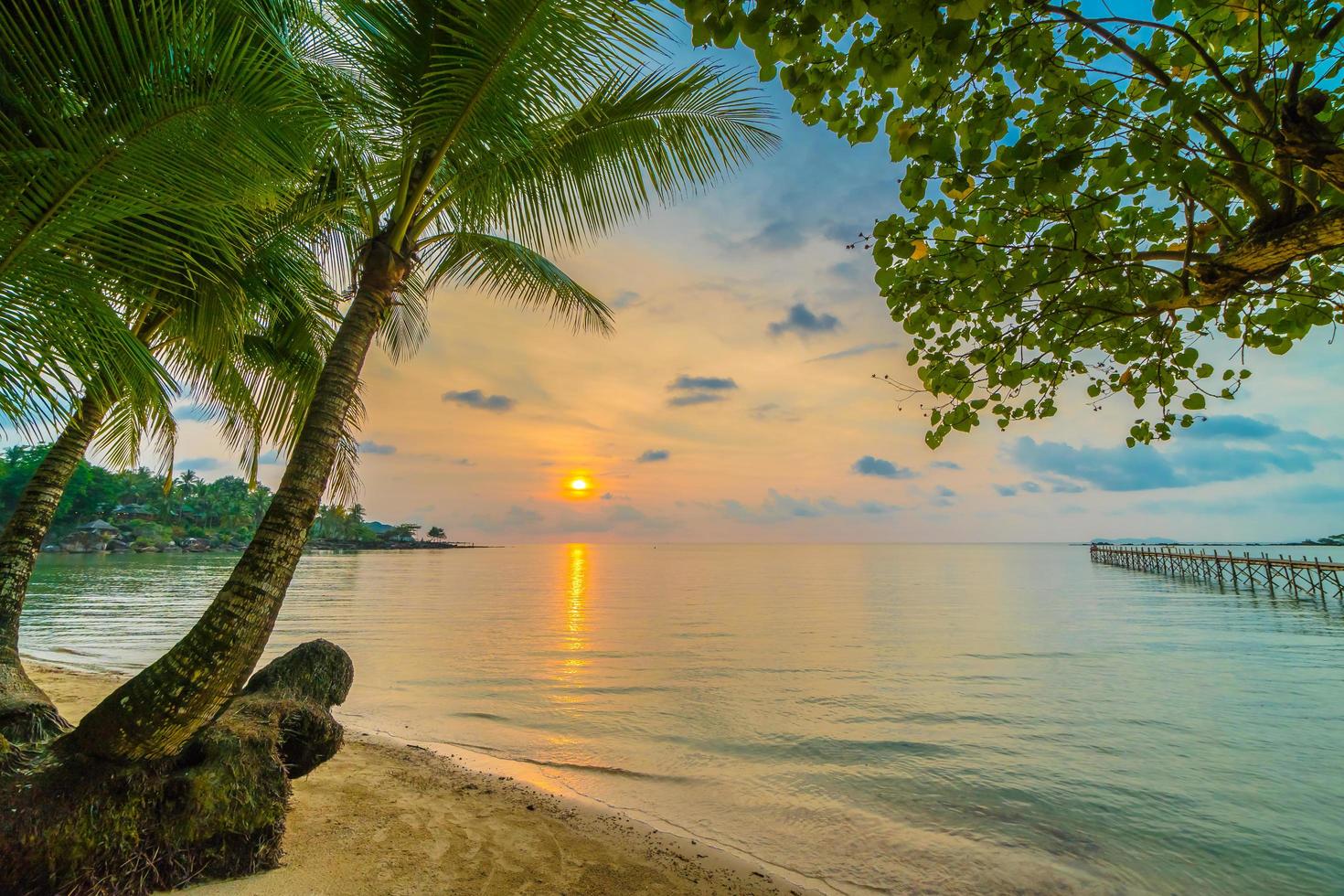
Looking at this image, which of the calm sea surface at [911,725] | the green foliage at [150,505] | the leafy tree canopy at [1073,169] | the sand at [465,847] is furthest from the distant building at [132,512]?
the leafy tree canopy at [1073,169]

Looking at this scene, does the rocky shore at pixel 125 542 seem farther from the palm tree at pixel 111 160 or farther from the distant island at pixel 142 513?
the palm tree at pixel 111 160

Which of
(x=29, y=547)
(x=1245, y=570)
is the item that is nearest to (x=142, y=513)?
(x=29, y=547)

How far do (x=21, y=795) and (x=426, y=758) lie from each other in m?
4.01

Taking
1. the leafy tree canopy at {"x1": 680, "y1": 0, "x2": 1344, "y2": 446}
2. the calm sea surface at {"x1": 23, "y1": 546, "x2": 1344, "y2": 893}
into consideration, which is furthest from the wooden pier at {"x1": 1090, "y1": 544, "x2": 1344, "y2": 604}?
the leafy tree canopy at {"x1": 680, "y1": 0, "x2": 1344, "y2": 446}

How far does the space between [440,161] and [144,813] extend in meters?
4.51

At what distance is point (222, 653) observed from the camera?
3.46 metres

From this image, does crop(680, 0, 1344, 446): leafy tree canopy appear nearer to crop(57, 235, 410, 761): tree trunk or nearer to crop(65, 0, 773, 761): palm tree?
crop(65, 0, 773, 761): palm tree

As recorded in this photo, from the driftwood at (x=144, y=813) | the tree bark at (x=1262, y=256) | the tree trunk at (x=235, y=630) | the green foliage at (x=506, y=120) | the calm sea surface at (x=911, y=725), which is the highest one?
the green foliage at (x=506, y=120)

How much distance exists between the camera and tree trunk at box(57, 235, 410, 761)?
Answer: 3316mm

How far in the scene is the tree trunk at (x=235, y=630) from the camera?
3.32 meters

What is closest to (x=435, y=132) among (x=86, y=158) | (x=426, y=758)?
(x=86, y=158)

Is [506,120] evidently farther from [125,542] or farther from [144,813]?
[125,542]

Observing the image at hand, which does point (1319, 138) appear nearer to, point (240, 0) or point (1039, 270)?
point (1039, 270)

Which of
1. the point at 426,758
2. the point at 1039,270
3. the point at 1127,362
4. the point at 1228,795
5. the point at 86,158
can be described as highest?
the point at 86,158
